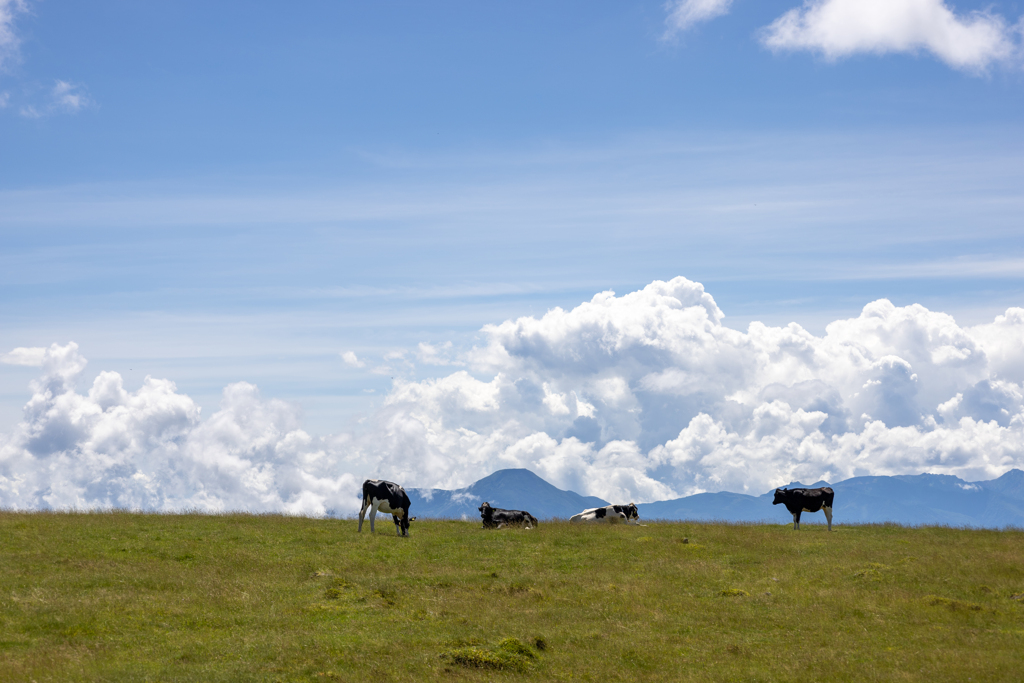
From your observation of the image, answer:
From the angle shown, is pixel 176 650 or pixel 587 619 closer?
pixel 176 650

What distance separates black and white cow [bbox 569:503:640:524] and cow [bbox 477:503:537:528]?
14.1 feet

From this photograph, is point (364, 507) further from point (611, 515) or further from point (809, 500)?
point (809, 500)

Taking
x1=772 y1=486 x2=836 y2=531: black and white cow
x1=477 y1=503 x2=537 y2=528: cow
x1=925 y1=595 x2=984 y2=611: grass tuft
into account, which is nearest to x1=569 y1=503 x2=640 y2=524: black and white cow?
x1=477 y1=503 x2=537 y2=528: cow

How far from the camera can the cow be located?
35.7 meters

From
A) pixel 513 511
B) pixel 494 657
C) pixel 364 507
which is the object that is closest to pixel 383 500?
pixel 364 507

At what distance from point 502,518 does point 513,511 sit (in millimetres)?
792

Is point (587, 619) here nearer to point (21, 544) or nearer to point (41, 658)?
point (41, 658)

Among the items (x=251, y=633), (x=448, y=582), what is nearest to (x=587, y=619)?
(x=448, y=582)

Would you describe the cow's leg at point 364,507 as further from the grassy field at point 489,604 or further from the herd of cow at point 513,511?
the grassy field at point 489,604

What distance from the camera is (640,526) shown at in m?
35.8

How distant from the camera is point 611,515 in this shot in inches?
1603

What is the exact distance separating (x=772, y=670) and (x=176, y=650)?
1200 cm

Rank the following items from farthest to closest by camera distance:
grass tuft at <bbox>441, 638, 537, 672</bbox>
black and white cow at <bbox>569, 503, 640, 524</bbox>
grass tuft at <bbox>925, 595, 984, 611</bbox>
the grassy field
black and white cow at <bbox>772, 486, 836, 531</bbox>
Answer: black and white cow at <bbox>569, 503, 640, 524</bbox>, black and white cow at <bbox>772, 486, 836, 531</bbox>, grass tuft at <bbox>925, 595, 984, 611</bbox>, the grassy field, grass tuft at <bbox>441, 638, 537, 672</bbox>

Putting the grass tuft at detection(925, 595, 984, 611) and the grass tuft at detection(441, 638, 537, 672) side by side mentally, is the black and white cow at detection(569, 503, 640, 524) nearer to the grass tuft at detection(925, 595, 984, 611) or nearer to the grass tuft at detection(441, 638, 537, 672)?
the grass tuft at detection(925, 595, 984, 611)
